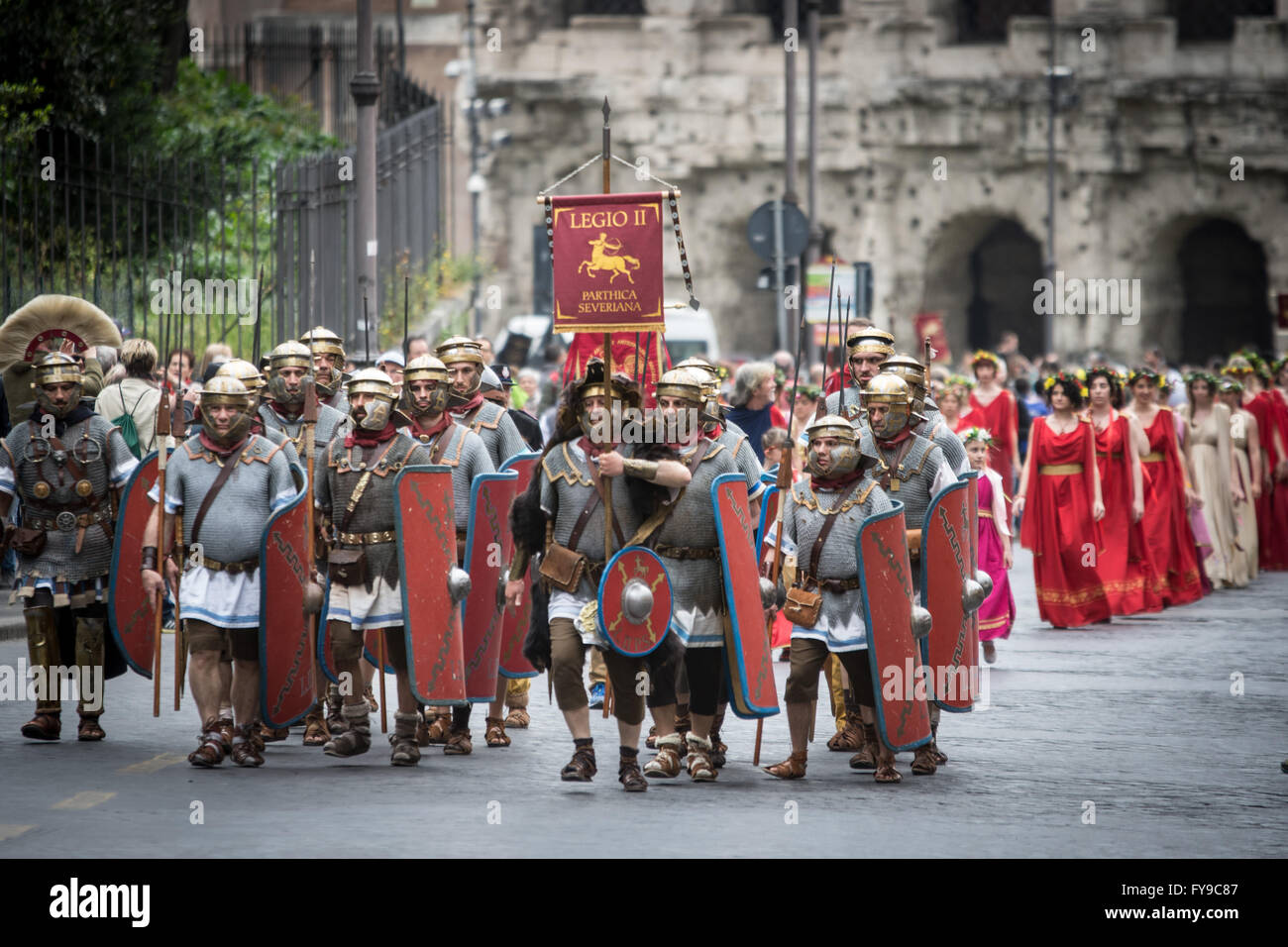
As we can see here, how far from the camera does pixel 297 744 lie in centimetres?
1038

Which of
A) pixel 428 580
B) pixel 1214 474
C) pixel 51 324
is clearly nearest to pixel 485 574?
pixel 428 580

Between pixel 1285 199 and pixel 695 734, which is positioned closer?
pixel 695 734

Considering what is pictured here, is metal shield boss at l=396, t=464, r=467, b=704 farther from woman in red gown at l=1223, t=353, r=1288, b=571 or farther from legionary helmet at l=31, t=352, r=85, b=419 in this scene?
woman in red gown at l=1223, t=353, r=1288, b=571

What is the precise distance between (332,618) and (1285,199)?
33.1 m

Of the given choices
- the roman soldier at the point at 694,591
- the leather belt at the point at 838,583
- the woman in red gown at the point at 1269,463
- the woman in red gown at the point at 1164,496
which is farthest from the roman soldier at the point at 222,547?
the woman in red gown at the point at 1269,463

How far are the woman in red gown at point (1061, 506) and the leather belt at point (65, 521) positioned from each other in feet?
24.2

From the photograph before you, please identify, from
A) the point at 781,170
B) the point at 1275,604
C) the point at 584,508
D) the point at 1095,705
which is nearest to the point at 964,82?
the point at 781,170

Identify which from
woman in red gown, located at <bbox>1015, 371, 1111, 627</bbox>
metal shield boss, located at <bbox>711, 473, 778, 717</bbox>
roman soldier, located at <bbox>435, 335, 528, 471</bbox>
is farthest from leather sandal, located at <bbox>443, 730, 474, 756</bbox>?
woman in red gown, located at <bbox>1015, 371, 1111, 627</bbox>

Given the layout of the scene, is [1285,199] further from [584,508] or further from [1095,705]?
[584,508]

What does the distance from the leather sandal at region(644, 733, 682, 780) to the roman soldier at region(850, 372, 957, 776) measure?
2.78 ft

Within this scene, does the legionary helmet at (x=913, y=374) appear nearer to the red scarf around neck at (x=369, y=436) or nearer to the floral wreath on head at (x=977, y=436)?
the red scarf around neck at (x=369, y=436)

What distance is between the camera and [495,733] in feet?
33.9

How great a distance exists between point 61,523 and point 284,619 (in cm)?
139

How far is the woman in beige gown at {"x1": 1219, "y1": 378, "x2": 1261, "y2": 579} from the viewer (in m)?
19.2
